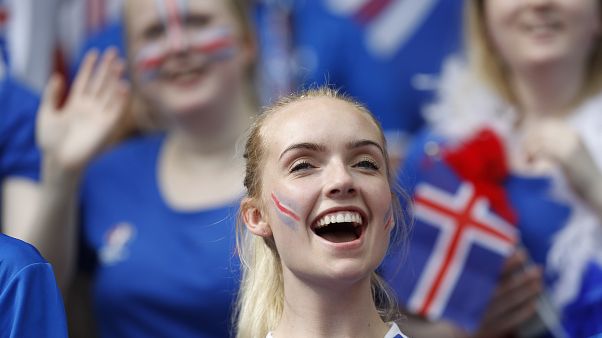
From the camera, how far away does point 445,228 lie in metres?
2.85

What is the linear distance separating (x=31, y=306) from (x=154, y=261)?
1082mm

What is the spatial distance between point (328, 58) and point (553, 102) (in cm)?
97

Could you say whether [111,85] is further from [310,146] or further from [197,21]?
[310,146]

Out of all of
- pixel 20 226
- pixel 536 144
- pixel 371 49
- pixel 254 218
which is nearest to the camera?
pixel 254 218

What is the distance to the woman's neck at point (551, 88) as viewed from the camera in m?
3.04

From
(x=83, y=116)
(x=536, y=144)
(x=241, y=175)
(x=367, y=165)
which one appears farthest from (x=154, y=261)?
(x=367, y=165)

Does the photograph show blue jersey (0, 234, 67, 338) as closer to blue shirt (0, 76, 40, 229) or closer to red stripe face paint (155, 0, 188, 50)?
blue shirt (0, 76, 40, 229)

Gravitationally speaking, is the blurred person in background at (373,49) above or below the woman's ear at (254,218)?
above

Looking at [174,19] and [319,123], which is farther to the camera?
[174,19]

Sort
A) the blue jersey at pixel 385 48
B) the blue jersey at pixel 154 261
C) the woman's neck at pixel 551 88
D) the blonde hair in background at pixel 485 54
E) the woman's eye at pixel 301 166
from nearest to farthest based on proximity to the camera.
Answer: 1. the woman's eye at pixel 301 166
2. the blue jersey at pixel 154 261
3. the woman's neck at pixel 551 88
4. the blonde hair in background at pixel 485 54
5. the blue jersey at pixel 385 48

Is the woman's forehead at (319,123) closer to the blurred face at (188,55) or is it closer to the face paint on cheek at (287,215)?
the face paint on cheek at (287,215)

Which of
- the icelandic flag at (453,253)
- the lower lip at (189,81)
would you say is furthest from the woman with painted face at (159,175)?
A: the icelandic flag at (453,253)

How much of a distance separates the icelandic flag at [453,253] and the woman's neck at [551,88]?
363 mm

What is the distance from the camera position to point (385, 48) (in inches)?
151
